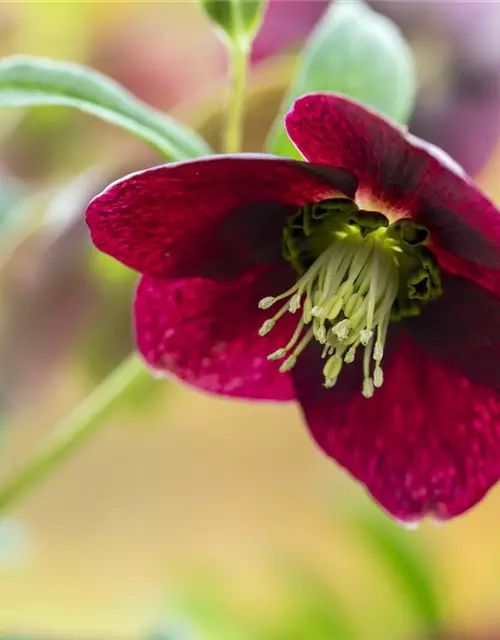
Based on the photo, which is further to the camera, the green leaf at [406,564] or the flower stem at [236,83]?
the green leaf at [406,564]

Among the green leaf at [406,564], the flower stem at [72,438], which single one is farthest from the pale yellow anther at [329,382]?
the green leaf at [406,564]

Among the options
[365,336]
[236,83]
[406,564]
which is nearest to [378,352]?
[365,336]

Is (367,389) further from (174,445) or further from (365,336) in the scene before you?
(174,445)

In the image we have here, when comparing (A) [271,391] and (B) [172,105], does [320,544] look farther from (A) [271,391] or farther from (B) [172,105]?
(A) [271,391]

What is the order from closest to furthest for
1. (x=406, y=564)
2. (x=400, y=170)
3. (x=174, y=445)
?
(x=400, y=170), (x=406, y=564), (x=174, y=445)

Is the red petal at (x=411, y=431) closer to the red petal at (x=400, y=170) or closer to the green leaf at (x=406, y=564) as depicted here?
the red petal at (x=400, y=170)

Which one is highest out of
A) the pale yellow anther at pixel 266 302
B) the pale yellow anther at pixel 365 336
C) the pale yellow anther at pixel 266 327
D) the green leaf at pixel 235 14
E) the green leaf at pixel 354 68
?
the green leaf at pixel 235 14

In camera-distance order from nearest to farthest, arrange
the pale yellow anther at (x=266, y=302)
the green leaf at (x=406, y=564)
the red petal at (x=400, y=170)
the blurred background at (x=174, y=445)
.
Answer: the red petal at (x=400, y=170), the pale yellow anther at (x=266, y=302), the blurred background at (x=174, y=445), the green leaf at (x=406, y=564)

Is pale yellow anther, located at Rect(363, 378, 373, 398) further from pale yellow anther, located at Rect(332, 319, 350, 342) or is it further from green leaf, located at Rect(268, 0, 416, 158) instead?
green leaf, located at Rect(268, 0, 416, 158)
